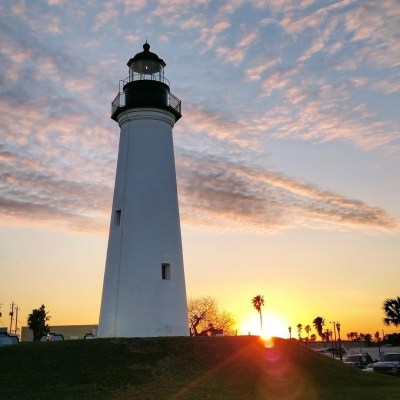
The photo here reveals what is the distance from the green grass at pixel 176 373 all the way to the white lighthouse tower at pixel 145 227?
2.50 m

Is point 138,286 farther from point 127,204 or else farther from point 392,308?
point 392,308

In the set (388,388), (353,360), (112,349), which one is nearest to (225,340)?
(112,349)

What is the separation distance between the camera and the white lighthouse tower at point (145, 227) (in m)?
25.1

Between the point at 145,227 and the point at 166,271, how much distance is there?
254 centimetres

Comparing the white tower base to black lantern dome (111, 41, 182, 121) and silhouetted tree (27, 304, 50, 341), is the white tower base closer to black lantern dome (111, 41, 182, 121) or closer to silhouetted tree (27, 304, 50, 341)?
black lantern dome (111, 41, 182, 121)

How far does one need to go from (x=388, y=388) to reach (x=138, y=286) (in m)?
12.3

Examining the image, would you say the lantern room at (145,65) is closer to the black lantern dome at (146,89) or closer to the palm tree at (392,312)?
the black lantern dome at (146,89)

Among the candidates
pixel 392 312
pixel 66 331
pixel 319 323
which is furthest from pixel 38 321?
pixel 319 323

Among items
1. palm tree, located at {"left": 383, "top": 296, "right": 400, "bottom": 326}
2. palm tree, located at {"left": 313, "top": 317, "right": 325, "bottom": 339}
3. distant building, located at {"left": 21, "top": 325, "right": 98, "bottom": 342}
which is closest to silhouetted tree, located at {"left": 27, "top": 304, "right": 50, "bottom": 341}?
distant building, located at {"left": 21, "top": 325, "right": 98, "bottom": 342}

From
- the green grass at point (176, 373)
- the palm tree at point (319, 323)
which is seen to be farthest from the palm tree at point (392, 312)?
the palm tree at point (319, 323)

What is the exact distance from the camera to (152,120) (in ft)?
90.4

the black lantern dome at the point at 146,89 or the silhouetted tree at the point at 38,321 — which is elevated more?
the black lantern dome at the point at 146,89

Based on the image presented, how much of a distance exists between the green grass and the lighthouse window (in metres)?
3.74

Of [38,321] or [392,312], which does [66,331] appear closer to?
[38,321]
